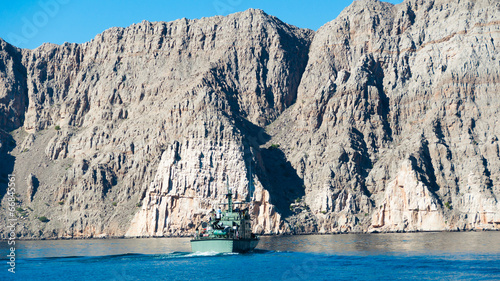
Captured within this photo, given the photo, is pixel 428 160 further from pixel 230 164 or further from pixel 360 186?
pixel 230 164

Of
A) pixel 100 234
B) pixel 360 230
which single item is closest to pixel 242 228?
pixel 360 230

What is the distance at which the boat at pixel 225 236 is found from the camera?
115875 mm

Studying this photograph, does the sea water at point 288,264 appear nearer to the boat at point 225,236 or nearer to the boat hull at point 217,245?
the boat hull at point 217,245

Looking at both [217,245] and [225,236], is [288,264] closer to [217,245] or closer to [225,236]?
[217,245]

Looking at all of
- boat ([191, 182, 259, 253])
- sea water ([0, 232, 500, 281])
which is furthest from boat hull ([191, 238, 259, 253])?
sea water ([0, 232, 500, 281])

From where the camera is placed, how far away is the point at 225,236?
117 m

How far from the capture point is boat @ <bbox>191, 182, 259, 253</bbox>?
116 m

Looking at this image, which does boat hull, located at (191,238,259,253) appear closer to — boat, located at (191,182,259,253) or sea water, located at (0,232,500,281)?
boat, located at (191,182,259,253)

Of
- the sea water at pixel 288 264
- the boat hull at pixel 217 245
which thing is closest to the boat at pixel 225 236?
the boat hull at pixel 217 245

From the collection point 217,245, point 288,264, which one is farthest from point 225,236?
point 288,264

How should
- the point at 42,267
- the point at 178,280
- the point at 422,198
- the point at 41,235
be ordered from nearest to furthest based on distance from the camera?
the point at 178,280 → the point at 42,267 → the point at 422,198 → the point at 41,235

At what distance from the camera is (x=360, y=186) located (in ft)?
654

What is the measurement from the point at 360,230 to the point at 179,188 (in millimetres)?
52180

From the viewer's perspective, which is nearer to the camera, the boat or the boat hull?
the boat hull
